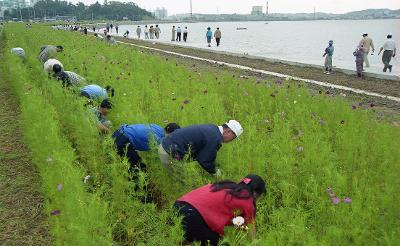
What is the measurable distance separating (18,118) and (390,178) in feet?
23.7

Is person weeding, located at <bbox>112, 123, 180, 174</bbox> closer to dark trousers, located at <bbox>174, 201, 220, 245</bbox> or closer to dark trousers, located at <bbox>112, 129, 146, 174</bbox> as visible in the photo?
dark trousers, located at <bbox>112, 129, 146, 174</bbox>

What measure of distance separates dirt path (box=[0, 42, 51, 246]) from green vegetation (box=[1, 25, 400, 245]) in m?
0.28

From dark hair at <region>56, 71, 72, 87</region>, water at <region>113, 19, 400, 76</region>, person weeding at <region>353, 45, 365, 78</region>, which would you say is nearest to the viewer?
dark hair at <region>56, 71, 72, 87</region>

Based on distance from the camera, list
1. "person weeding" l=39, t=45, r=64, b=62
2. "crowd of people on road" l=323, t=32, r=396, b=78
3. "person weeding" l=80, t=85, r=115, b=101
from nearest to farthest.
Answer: "person weeding" l=80, t=85, r=115, b=101
"person weeding" l=39, t=45, r=64, b=62
"crowd of people on road" l=323, t=32, r=396, b=78

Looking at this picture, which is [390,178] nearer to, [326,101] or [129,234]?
[129,234]

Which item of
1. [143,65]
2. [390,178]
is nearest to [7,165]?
[390,178]

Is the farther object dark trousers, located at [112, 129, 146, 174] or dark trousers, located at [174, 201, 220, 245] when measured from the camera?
dark trousers, located at [112, 129, 146, 174]

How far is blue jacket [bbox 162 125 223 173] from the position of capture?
13.2 feet

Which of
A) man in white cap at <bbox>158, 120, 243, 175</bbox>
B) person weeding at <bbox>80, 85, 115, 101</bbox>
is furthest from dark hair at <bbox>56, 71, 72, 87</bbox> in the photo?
man in white cap at <bbox>158, 120, 243, 175</bbox>

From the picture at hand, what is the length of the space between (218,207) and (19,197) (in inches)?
117

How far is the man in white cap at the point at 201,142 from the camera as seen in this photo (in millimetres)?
4039

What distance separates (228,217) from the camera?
3215mm

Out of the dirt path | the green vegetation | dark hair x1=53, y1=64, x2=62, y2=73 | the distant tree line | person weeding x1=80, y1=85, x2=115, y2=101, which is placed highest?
the distant tree line

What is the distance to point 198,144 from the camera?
4113 mm
